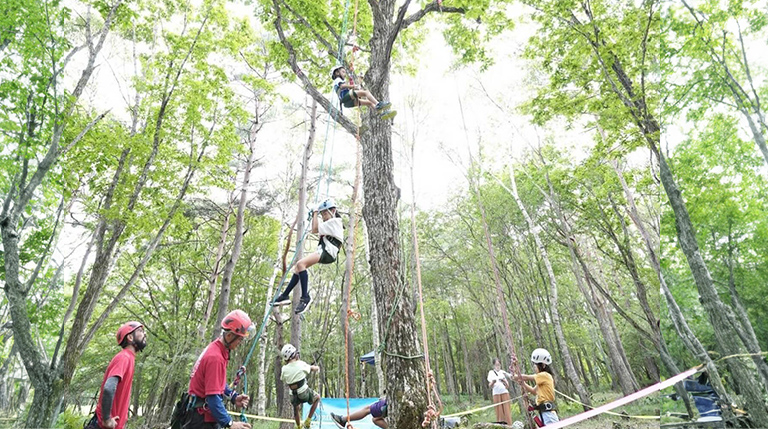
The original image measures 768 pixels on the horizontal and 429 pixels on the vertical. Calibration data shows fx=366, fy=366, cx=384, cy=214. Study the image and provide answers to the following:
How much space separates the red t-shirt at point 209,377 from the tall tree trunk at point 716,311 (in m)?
3.13

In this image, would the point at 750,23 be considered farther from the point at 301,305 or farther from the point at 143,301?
the point at 143,301

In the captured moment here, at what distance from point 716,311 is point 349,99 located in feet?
15.2

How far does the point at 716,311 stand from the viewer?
3.59 ft

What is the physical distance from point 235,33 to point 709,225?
10965 mm

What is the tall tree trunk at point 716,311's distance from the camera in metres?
1.04

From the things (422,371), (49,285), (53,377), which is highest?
(49,285)

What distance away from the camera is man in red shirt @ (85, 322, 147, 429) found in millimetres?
2938

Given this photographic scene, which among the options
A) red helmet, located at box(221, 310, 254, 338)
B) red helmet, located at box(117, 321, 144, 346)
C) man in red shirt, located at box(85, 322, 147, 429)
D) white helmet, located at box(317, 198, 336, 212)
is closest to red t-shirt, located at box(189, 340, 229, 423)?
red helmet, located at box(221, 310, 254, 338)

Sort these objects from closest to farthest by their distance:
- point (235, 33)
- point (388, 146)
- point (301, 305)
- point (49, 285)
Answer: point (388, 146)
point (301, 305)
point (49, 285)
point (235, 33)

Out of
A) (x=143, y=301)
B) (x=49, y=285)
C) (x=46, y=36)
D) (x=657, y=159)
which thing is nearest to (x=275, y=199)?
(x=143, y=301)

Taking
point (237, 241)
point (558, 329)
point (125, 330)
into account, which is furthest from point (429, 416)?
point (558, 329)

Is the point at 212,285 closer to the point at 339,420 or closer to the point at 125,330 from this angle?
the point at 339,420

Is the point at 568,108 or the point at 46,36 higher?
the point at 46,36

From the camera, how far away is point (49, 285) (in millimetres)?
7129
